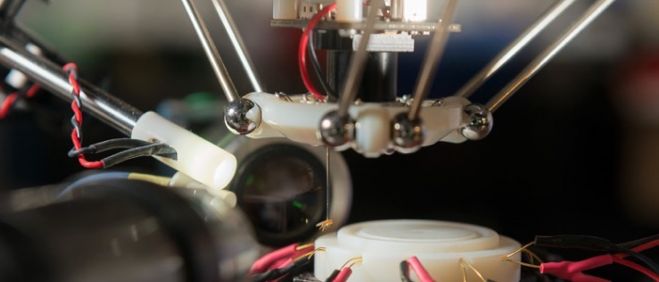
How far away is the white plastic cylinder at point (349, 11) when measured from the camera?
0.53 metres

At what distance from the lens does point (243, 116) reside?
56cm

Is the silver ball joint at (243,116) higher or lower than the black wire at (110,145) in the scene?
higher

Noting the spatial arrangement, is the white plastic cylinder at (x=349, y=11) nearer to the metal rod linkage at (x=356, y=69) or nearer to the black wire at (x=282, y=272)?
the metal rod linkage at (x=356, y=69)

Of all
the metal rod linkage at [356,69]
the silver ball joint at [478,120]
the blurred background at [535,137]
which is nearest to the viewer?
the metal rod linkage at [356,69]

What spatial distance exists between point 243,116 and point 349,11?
0.30 ft

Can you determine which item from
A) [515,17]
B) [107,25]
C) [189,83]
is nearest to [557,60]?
[515,17]

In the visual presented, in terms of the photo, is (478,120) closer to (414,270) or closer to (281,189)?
(414,270)

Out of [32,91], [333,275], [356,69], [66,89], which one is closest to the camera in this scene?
[356,69]

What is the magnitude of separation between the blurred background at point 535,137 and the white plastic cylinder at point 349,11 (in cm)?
29

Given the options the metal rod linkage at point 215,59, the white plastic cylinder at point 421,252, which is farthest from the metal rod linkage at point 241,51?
the white plastic cylinder at point 421,252

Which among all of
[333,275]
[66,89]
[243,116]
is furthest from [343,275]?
[66,89]

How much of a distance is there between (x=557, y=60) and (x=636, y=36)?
2.8 inches

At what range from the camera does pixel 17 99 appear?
86 cm

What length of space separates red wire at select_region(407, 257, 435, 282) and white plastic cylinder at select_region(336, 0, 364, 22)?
0.15 meters
